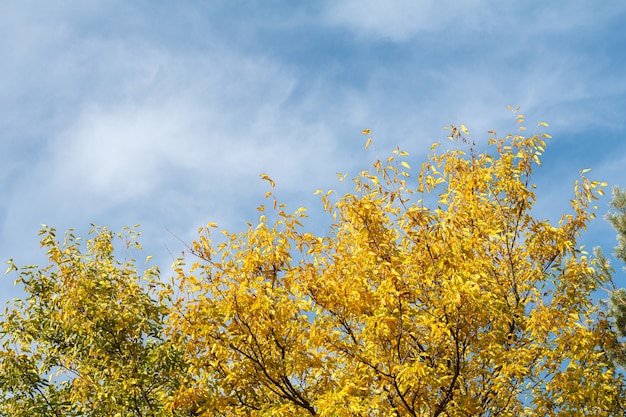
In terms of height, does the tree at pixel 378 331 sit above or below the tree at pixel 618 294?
below

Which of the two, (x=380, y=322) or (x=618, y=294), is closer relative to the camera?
(x=380, y=322)

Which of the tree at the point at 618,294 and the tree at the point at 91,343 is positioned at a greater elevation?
the tree at the point at 618,294

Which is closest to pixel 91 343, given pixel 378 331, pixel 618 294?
pixel 378 331

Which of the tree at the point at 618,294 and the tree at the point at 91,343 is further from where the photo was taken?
the tree at the point at 618,294

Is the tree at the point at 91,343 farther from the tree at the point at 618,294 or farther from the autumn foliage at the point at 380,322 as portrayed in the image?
the tree at the point at 618,294

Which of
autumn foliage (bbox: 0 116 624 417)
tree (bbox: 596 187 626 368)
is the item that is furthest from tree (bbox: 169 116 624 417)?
tree (bbox: 596 187 626 368)

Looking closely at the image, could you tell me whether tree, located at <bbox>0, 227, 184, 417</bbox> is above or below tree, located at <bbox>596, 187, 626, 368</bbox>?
below

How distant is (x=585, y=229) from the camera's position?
11.0 metres

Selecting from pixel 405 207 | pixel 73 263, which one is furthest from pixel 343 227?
pixel 73 263

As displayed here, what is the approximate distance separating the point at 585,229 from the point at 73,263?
341 inches

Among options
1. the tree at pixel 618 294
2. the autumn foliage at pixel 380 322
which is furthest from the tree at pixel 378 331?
the tree at pixel 618 294

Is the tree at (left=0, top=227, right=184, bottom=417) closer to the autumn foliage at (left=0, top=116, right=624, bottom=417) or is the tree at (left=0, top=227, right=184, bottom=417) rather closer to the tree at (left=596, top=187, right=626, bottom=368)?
the autumn foliage at (left=0, top=116, right=624, bottom=417)

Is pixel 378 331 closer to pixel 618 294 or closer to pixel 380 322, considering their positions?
pixel 380 322

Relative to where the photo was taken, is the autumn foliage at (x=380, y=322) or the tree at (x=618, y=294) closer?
the autumn foliage at (x=380, y=322)
